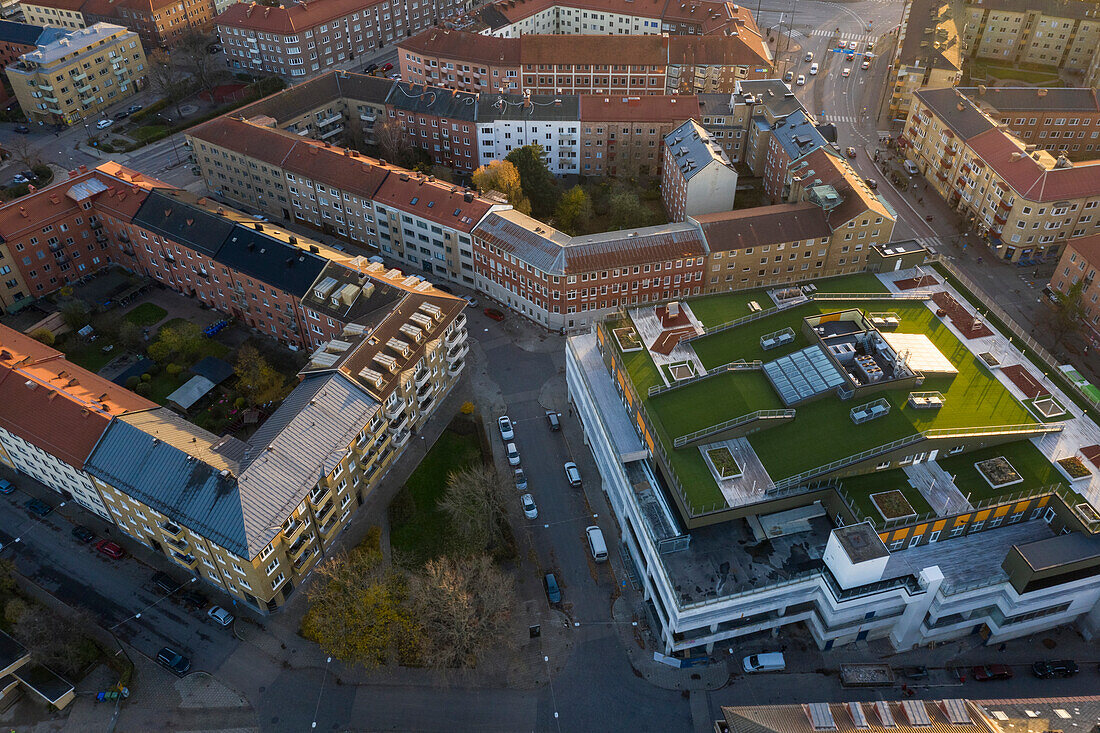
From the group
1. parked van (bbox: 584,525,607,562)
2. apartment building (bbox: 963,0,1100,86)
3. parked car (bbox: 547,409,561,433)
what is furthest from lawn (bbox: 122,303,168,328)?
apartment building (bbox: 963,0,1100,86)

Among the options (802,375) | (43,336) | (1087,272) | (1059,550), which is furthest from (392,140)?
(1059,550)

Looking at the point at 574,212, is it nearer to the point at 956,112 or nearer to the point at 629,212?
the point at 629,212

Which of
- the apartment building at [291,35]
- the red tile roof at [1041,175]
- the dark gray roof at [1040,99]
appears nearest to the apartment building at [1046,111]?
the dark gray roof at [1040,99]

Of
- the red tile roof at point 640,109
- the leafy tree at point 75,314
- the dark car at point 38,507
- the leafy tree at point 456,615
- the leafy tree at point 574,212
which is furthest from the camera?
the red tile roof at point 640,109

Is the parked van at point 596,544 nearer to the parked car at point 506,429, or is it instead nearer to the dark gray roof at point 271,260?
the parked car at point 506,429

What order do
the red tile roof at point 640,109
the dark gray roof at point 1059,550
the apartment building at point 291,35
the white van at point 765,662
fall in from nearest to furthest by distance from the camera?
the dark gray roof at point 1059,550 < the white van at point 765,662 < the red tile roof at point 640,109 < the apartment building at point 291,35

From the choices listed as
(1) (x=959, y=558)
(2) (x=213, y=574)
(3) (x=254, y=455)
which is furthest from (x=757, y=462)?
(2) (x=213, y=574)
